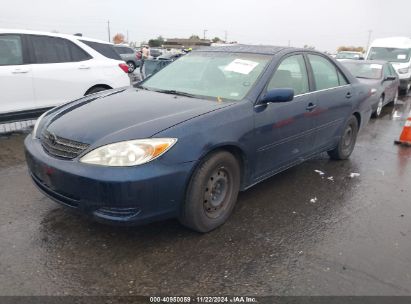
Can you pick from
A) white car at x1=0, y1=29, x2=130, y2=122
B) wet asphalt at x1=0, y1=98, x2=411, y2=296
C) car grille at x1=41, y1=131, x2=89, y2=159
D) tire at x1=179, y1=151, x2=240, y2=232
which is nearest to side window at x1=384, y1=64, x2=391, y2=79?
wet asphalt at x1=0, y1=98, x2=411, y2=296

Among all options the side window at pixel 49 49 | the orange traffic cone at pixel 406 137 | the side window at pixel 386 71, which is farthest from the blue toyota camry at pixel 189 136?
the side window at pixel 386 71

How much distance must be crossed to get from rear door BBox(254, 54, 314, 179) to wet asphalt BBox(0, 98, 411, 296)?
0.47 meters

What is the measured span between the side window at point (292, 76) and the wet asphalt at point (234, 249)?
1.20 m

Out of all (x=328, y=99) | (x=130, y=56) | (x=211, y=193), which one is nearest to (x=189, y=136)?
(x=211, y=193)

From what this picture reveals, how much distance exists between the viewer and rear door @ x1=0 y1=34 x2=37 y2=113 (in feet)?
18.9

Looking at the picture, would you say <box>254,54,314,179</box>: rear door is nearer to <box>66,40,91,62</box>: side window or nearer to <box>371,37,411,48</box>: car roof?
<box>66,40,91,62</box>: side window

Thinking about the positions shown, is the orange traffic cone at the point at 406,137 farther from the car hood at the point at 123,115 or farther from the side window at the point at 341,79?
the car hood at the point at 123,115

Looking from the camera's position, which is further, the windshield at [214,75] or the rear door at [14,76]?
the rear door at [14,76]

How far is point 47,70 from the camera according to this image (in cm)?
617

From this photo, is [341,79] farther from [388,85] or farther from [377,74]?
[388,85]

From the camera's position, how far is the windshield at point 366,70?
9200mm

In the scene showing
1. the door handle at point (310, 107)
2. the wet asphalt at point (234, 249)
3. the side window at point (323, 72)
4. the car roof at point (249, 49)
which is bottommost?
the wet asphalt at point (234, 249)

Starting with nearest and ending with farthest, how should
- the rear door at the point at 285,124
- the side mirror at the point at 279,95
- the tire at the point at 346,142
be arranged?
the side mirror at the point at 279,95 < the rear door at the point at 285,124 < the tire at the point at 346,142

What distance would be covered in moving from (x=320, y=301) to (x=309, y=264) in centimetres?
43
